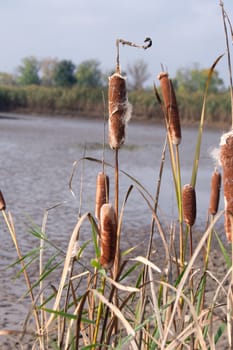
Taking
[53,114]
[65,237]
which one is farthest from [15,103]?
[65,237]

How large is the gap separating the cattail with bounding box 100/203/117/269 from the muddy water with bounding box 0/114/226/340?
0.39 m

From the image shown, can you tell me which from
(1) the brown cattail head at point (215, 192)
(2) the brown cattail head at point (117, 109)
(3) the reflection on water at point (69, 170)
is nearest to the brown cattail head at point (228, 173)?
A: (2) the brown cattail head at point (117, 109)

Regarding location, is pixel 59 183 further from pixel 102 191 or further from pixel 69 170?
pixel 102 191

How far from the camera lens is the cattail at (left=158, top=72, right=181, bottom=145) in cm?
151

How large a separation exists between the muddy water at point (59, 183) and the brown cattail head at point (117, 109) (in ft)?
0.85

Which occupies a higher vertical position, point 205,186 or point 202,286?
point 202,286

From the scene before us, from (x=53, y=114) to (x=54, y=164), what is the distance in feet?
48.4

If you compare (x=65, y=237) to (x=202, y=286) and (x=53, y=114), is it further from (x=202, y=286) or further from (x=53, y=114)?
(x=53, y=114)

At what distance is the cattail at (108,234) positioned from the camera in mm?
1159

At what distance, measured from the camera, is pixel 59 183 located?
8367 millimetres

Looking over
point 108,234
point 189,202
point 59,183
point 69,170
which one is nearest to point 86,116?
point 69,170

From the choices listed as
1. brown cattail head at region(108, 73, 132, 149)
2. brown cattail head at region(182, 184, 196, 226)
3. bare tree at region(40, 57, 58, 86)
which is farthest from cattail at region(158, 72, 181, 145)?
bare tree at region(40, 57, 58, 86)

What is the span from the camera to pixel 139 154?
1320 centimetres

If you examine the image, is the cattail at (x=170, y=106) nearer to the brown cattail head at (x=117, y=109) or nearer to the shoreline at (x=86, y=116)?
the brown cattail head at (x=117, y=109)
